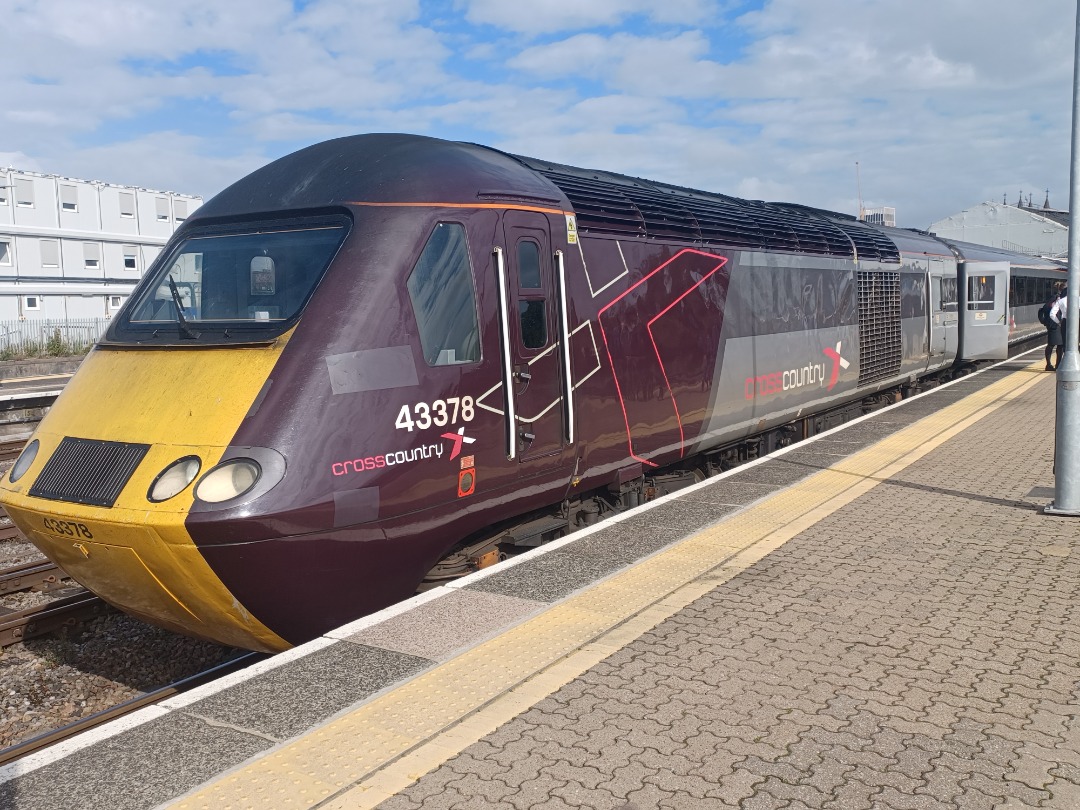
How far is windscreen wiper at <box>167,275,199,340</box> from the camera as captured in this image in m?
5.59

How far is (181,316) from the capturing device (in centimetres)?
582

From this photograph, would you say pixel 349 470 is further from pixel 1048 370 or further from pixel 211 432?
pixel 1048 370

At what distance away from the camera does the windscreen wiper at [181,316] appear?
18.3 feet

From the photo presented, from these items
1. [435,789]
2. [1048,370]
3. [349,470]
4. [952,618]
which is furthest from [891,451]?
[1048,370]

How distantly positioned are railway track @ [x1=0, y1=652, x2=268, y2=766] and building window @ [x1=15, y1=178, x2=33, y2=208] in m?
50.1

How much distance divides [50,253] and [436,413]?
2017 inches

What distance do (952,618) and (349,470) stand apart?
10.9 ft

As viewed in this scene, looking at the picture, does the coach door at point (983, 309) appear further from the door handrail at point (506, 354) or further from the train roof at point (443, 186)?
the door handrail at point (506, 354)

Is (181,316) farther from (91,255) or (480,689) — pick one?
(91,255)

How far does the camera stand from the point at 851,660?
14.6 ft

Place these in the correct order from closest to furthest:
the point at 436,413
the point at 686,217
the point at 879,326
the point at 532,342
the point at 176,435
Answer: the point at 176,435, the point at 436,413, the point at 532,342, the point at 686,217, the point at 879,326

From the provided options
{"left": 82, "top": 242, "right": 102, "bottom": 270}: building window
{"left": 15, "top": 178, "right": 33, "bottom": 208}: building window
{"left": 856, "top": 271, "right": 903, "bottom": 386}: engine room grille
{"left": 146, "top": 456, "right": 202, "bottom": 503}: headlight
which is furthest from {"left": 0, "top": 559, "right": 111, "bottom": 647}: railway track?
{"left": 82, "top": 242, "right": 102, "bottom": 270}: building window

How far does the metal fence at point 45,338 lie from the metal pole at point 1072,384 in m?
33.2

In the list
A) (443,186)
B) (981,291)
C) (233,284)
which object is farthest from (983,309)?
(233,284)
